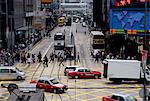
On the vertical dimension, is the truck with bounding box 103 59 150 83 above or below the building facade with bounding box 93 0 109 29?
below

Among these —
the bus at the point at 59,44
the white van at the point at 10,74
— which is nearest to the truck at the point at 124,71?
the white van at the point at 10,74

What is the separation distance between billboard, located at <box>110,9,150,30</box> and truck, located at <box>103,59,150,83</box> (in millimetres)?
23791

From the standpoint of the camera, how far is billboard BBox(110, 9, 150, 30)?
62.9m

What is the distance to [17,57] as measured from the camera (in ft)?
178

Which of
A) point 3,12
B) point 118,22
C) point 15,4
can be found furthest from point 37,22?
point 118,22

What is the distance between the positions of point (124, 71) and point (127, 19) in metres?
26.3

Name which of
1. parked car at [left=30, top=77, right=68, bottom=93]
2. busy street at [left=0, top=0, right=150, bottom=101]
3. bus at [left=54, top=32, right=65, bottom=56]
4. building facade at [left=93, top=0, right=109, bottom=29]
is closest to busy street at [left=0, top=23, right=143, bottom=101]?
busy street at [left=0, top=0, right=150, bottom=101]

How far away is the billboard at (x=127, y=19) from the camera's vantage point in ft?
206

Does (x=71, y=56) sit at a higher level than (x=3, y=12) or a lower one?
lower

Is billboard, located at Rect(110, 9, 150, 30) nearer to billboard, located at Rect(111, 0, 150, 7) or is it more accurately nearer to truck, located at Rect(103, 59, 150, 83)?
billboard, located at Rect(111, 0, 150, 7)

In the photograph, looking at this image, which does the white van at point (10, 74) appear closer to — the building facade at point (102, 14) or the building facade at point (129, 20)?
the building facade at point (129, 20)

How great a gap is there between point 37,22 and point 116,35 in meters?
25.0

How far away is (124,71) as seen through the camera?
39.0 metres

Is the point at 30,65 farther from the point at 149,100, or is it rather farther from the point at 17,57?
the point at 149,100
